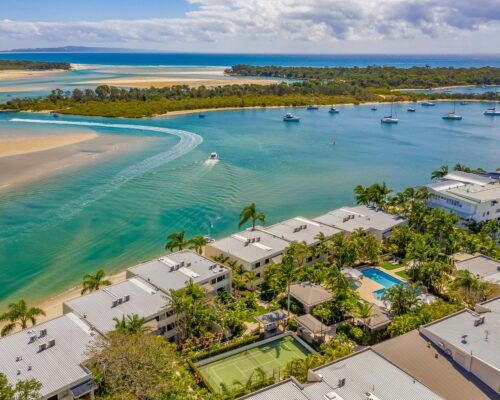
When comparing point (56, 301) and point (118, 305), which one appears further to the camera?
point (56, 301)

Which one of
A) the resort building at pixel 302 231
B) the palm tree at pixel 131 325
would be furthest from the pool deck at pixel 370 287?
the palm tree at pixel 131 325

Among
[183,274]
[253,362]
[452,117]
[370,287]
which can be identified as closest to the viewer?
[253,362]

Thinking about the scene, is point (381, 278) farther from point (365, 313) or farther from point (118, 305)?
point (118, 305)

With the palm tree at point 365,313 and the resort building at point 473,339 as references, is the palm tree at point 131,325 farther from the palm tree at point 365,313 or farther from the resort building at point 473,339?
the resort building at point 473,339

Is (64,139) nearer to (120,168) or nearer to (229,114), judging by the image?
(120,168)

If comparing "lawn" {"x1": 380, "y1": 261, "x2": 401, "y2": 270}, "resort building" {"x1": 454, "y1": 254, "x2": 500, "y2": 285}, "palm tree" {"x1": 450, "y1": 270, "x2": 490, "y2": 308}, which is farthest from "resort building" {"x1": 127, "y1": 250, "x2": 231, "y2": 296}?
"resort building" {"x1": 454, "y1": 254, "x2": 500, "y2": 285}

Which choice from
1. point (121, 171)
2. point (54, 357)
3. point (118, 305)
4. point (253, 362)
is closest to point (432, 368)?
point (253, 362)

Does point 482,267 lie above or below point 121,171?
below
